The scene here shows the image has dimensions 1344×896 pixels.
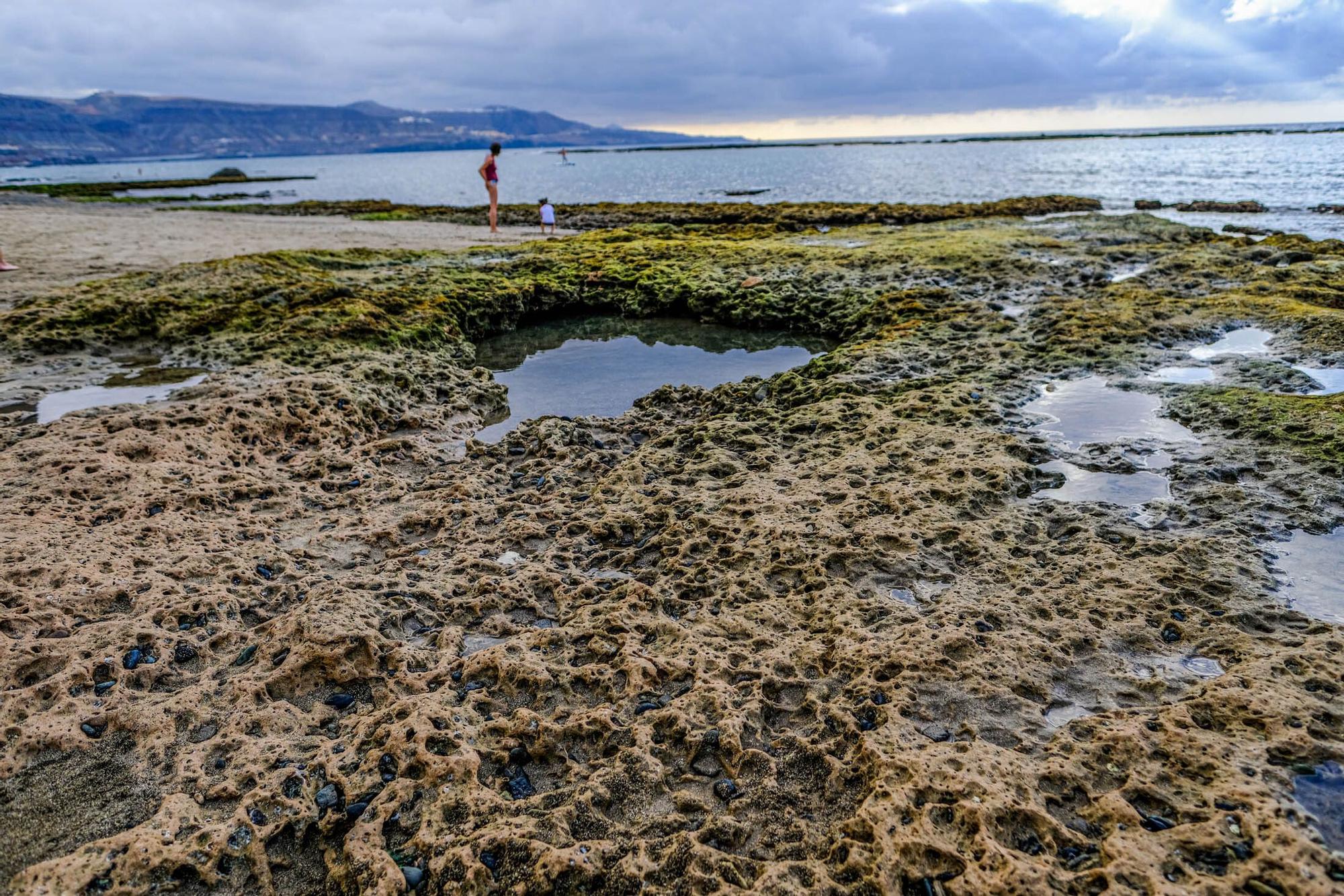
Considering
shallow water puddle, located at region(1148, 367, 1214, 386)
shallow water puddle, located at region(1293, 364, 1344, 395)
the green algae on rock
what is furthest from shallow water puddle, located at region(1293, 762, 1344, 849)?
the green algae on rock

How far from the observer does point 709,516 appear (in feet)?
19.3

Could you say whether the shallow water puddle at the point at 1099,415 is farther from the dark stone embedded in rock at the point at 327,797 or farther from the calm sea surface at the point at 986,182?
the calm sea surface at the point at 986,182

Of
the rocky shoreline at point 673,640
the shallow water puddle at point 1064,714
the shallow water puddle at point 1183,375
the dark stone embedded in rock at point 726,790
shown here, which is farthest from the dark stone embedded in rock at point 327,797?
the shallow water puddle at point 1183,375

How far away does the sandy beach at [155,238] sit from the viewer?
1595cm

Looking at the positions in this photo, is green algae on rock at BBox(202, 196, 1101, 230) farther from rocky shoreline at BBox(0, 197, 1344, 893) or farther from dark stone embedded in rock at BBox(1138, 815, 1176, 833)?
dark stone embedded in rock at BBox(1138, 815, 1176, 833)

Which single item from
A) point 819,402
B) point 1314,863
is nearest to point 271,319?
point 819,402

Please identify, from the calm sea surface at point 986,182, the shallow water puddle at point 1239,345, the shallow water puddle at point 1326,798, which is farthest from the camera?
the calm sea surface at point 986,182

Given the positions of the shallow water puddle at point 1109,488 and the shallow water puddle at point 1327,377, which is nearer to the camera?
the shallow water puddle at point 1109,488

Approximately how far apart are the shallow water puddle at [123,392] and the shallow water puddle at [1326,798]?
34.4 feet

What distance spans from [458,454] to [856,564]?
4.55 m

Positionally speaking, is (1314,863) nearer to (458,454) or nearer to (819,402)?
(819,402)

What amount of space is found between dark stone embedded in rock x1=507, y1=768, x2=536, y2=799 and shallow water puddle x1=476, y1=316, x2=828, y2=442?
5.21 metres

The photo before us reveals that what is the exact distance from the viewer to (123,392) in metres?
9.09

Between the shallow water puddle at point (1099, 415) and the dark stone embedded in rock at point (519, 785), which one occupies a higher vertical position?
the shallow water puddle at point (1099, 415)
